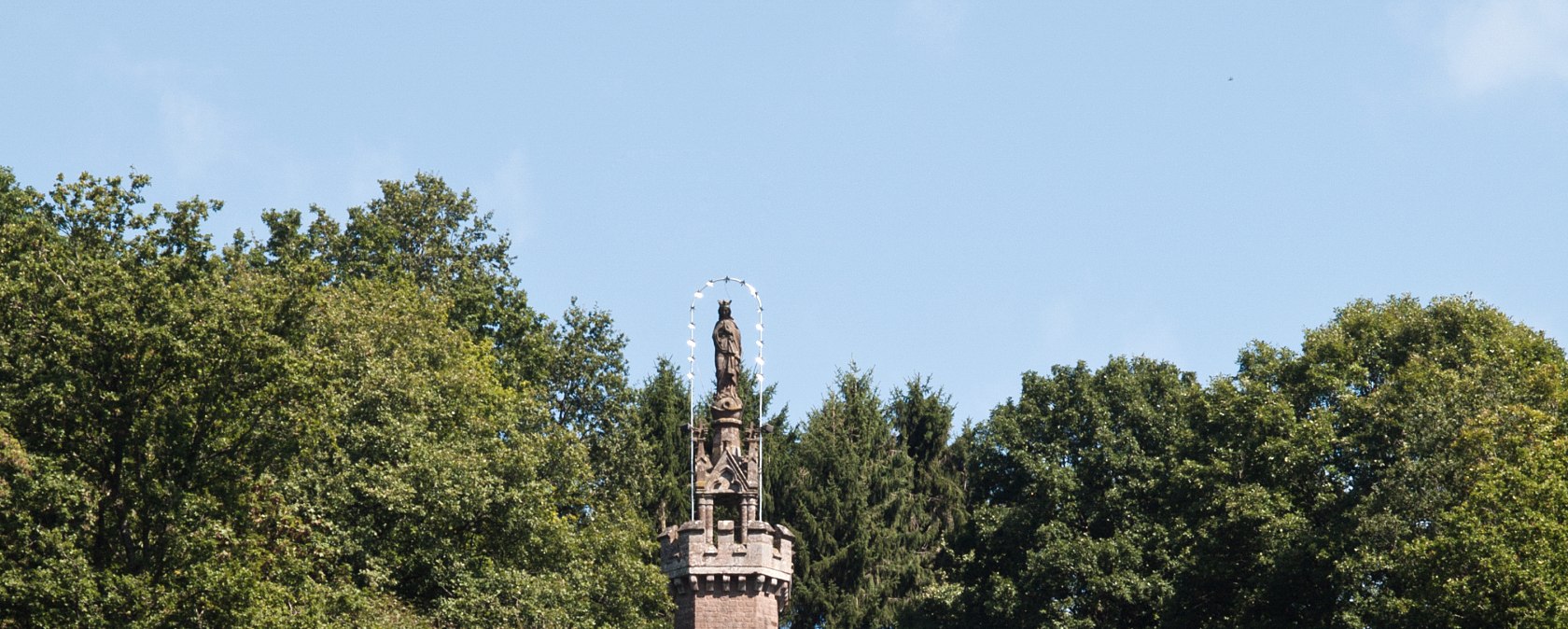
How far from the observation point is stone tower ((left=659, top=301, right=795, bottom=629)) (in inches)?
1861

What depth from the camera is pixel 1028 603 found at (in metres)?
63.8

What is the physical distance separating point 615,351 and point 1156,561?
2127 centimetres

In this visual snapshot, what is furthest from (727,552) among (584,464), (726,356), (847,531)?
(847,531)

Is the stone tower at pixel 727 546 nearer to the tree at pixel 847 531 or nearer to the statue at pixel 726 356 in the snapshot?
the statue at pixel 726 356

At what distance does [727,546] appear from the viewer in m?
47.5

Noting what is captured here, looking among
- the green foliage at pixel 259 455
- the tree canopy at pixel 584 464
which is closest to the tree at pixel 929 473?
the tree canopy at pixel 584 464

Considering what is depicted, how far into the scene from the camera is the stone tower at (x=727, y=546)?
47.3 metres

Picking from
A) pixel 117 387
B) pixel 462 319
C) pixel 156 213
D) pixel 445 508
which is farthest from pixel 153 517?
pixel 462 319

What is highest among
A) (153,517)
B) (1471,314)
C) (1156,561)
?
(1471,314)

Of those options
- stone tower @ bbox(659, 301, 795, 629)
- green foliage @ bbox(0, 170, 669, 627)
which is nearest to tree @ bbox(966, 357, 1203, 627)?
green foliage @ bbox(0, 170, 669, 627)

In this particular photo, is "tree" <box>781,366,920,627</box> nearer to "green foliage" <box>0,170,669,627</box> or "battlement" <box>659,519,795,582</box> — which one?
"green foliage" <box>0,170,669,627</box>

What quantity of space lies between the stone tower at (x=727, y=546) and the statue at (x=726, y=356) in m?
0.03

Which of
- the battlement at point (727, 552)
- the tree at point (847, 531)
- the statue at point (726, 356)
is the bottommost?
the battlement at point (727, 552)

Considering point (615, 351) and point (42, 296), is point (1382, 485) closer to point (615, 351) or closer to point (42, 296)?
point (615, 351)
